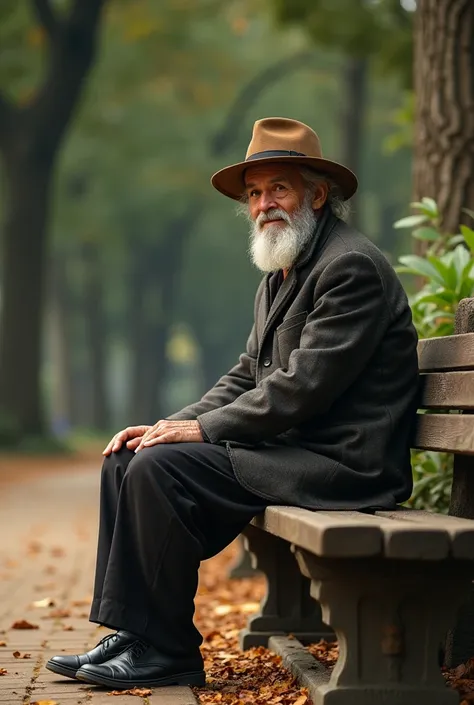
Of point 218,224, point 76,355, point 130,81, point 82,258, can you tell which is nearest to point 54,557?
point 130,81

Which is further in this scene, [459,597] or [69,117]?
[69,117]

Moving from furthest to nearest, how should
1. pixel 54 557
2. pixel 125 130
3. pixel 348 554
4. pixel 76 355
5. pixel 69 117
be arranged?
pixel 76 355 < pixel 125 130 < pixel 69 117 < pixel 54 557 < pixel 348 554

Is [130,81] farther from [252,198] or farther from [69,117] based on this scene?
[252,198]

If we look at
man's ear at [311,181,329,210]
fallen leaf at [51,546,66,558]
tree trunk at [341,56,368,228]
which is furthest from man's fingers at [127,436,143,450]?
tree trunk at [341,56,368,228]

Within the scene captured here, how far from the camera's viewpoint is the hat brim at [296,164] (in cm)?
496

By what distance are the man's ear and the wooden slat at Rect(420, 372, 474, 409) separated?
81cm

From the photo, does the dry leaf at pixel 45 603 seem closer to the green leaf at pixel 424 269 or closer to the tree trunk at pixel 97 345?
the green leaf at pixel 424 269

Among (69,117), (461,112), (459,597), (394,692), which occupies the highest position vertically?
(69,117)

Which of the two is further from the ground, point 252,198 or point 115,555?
point 252,198

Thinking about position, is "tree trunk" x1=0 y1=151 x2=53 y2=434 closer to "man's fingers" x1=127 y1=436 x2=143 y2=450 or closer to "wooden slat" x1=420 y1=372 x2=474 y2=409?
"man's fingers" x1=127 y1=436 x2=143 y2=450

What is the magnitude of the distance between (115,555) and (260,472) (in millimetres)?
572

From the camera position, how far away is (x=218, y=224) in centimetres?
4194

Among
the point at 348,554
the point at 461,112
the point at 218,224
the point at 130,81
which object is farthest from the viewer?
the point at 218,224

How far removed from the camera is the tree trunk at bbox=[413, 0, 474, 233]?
727cm
